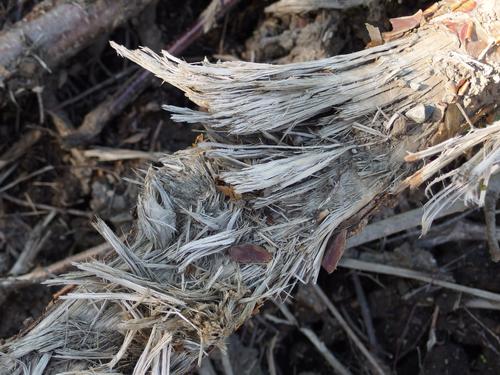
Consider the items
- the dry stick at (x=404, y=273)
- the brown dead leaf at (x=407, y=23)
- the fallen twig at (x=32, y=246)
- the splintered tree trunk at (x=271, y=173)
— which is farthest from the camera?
the fallen twig at (x=32, y=246)

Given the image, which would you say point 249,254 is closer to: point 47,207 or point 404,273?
point 404,273

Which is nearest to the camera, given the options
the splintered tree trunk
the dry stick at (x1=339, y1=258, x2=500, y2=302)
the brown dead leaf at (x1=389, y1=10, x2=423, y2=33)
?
the splintered tree trunk

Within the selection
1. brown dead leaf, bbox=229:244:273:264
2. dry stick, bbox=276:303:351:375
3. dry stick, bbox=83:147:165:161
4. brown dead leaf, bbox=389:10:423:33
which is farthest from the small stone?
dry stick, bbox=83:147:165:161

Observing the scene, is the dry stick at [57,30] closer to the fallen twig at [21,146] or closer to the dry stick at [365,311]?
the fallen twig at [21,146]

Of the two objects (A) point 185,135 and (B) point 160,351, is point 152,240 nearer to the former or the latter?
(B) point 160,351

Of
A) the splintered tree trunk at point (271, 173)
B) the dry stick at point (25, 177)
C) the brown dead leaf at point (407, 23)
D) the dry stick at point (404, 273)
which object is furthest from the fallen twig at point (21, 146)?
the brown dead leaf at point (407, 23)

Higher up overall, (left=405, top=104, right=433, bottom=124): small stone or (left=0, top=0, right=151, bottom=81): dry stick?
(left=0, top=0, right=151, bottom=81): dry stick

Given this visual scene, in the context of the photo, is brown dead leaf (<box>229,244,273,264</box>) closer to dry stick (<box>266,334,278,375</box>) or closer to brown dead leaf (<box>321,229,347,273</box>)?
brown dead leaf (<box>321,229,347,273</box>)
